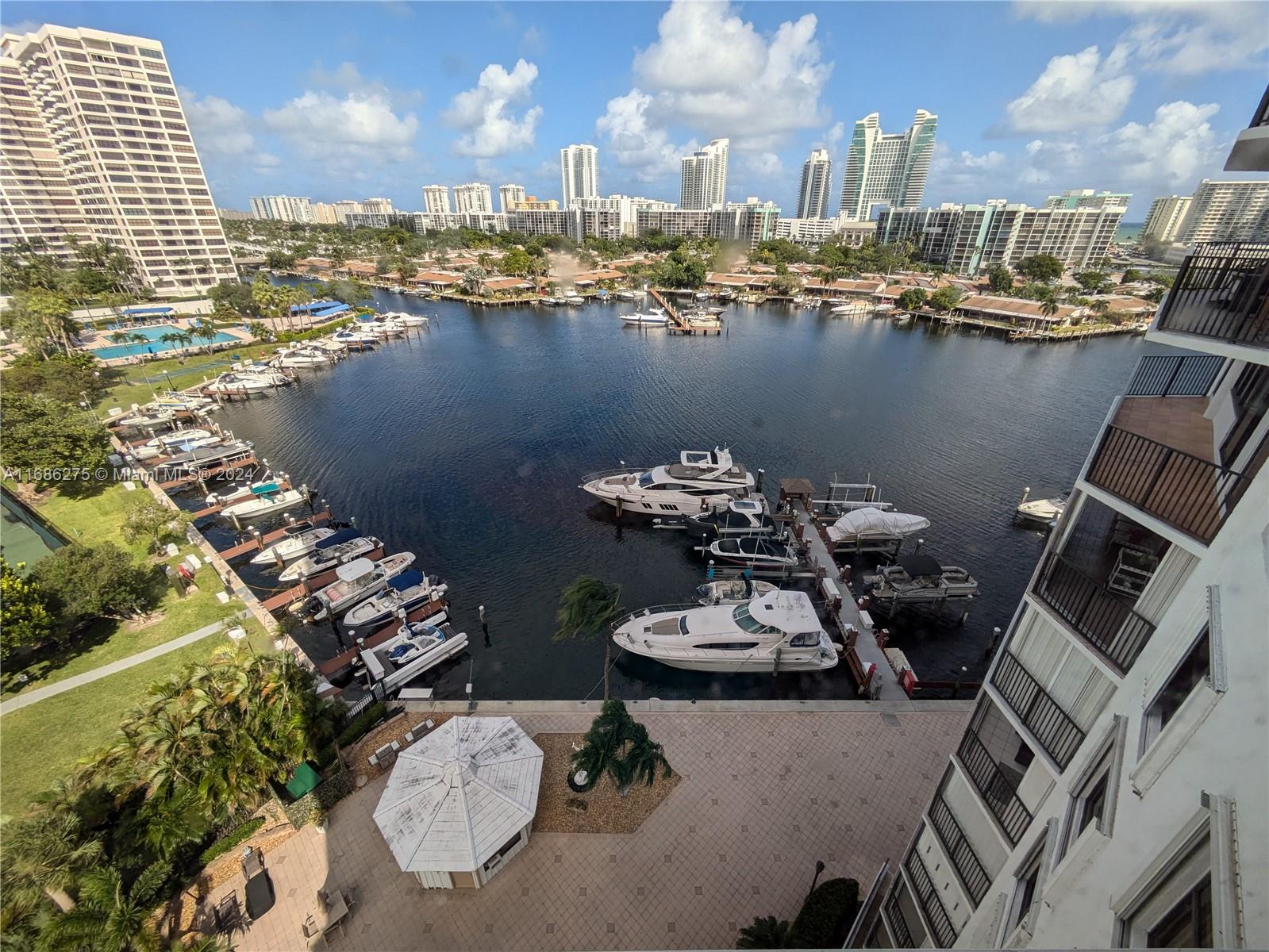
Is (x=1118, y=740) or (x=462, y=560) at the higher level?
(x=1118, y=740)

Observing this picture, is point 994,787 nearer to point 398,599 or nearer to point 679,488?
point 398,599

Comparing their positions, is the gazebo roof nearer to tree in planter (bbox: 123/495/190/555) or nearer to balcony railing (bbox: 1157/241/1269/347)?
balcony railing (bbox: 1157/241/1269/347)

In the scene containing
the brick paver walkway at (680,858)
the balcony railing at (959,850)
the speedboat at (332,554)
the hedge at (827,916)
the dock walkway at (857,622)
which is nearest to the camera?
the balcony railing at (959,850)

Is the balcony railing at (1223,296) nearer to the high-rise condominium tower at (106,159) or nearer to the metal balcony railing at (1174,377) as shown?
the metal balcony railing at (1174,377)

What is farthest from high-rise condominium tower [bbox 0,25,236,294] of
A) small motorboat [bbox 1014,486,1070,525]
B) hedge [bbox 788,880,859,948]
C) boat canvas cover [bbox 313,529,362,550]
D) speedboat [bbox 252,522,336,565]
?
small motorboat [bbox 1014,486,1070,525]

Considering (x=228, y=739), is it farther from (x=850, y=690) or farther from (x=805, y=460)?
(x=805, y=460)

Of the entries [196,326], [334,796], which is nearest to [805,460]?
[334,796]

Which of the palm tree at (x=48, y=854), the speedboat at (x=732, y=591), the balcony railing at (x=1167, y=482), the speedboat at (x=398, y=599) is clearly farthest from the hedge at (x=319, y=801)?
the balcony railing at (x=1167, y=482)
